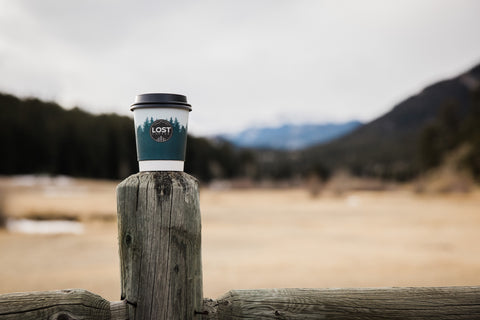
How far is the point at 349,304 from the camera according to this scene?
133 cm

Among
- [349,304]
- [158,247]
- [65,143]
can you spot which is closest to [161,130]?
[158,247]

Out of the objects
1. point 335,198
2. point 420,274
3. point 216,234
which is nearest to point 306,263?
point 420,274

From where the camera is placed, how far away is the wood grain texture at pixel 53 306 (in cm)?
106

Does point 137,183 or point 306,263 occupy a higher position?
point 137,183

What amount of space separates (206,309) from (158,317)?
15 centimetres

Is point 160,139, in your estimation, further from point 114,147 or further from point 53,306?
point 114,147

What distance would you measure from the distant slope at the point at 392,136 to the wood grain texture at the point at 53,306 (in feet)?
152

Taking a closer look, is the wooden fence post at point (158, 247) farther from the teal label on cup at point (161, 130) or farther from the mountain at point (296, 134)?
the mountain at point (296, 134)

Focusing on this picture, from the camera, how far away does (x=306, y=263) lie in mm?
6504

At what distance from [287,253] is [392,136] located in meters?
66.9

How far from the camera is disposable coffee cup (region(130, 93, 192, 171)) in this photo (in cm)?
125

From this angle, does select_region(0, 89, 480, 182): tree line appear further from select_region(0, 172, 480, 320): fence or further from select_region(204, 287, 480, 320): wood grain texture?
select_region(0, 172, 480, 320): fence

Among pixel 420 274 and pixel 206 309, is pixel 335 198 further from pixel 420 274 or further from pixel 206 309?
pixel 206 309

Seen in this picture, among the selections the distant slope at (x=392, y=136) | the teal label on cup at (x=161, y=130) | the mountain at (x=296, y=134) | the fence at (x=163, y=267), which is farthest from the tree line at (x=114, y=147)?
the mountain at (x=296, y=134)
